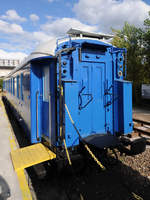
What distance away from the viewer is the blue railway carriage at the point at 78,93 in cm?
352

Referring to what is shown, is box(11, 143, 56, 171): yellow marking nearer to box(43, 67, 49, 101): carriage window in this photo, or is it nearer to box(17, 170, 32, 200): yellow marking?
box(17, 170, 32, 200): yellow marking

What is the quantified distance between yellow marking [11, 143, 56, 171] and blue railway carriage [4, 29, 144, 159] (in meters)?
0.22

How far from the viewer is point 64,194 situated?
139 inches

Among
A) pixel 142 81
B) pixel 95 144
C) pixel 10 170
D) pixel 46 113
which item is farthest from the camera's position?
pixel 142 81

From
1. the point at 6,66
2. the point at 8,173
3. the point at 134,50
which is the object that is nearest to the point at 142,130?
the point at 8,173

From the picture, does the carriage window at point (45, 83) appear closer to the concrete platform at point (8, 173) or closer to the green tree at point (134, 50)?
the concrete platform at point (8, 173)

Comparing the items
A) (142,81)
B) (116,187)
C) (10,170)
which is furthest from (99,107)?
(142,81)

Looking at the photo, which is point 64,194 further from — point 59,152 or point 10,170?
point 10,170

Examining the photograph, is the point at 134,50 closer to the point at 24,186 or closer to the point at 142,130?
the point at 142,130

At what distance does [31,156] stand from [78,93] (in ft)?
5.95

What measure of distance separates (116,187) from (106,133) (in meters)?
1.23

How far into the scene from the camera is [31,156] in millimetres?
3775

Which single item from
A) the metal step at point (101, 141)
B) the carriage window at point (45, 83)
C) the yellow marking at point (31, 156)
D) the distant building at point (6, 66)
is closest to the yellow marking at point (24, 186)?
the yellow marking at point (31, 156)

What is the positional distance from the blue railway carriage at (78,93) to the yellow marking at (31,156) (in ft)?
0.72
